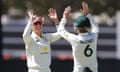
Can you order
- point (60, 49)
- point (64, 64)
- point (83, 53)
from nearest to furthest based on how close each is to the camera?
point (83, 53)
point (64, 64)
point (60, 49)

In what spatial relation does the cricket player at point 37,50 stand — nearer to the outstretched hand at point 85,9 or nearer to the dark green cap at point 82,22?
A: the outstretched hand at point 85,9

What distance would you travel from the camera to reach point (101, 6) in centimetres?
2295

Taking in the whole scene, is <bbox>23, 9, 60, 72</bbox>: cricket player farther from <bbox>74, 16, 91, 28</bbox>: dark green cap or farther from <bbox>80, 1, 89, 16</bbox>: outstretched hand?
<bbox>74, 16, 91, 28</bbox>: dark green cap

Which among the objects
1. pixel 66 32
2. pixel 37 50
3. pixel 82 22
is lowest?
pixel 37 50

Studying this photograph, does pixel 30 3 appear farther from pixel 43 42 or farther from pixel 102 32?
pixel 43 42

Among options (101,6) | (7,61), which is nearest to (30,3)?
(101,6)

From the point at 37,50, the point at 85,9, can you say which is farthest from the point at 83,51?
the point at 37,50

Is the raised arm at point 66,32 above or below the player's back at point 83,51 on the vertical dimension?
above

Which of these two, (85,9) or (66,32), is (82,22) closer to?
(66,32)

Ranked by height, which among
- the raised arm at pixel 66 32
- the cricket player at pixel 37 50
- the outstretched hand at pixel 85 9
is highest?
the outstretched hand at pixel 85 9

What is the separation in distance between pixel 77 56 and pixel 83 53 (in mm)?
100

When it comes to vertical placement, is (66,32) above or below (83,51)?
above

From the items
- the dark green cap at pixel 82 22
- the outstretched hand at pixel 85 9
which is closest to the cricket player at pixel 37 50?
the outstretched hand at pixel 85 9

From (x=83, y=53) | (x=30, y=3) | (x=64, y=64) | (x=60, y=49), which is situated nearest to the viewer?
(x=83, y=53)
